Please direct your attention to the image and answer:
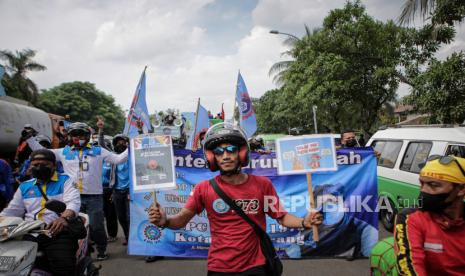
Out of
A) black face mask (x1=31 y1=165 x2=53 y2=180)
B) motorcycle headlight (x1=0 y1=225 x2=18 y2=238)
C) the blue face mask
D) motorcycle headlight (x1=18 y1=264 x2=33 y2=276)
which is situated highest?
black face mask (x1=31 y1=165 x2=53 y2=180)

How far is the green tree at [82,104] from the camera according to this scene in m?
47.0

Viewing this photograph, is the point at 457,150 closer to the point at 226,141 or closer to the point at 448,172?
the point at 448,172

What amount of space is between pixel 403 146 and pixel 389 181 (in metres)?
0.76

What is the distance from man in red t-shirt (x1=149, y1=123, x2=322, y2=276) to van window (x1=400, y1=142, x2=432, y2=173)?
472 centimetres

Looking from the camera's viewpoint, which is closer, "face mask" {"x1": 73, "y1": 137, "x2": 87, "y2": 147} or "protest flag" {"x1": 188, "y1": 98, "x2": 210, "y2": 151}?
"face mask" {"x1": 73, "y1": 137, "x2": 87, "y2": 147}

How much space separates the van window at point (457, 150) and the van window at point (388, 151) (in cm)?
135

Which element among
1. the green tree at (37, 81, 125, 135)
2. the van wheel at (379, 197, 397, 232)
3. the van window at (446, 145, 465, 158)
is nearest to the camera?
the van window at (446, 145, 465, 158)

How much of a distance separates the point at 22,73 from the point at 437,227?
→ 142 feet

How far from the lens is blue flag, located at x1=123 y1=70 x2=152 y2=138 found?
7.57 metres

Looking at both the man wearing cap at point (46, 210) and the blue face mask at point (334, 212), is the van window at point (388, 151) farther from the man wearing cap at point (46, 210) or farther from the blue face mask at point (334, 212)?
the man wearing cap at point (46, 210)

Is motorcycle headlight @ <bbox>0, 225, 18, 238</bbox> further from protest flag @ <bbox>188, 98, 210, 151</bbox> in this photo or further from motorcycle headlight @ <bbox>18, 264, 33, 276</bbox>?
protest flag @ <bbox>188, 98, 210, 151</bbox>

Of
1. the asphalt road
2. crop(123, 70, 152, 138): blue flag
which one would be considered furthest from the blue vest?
crop(123, 70, 152, 138): blue flag

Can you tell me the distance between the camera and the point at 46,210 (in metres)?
3.45

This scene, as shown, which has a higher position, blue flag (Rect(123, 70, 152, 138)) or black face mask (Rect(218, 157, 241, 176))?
blue flag (Rect(123, 70, 152, 138))
